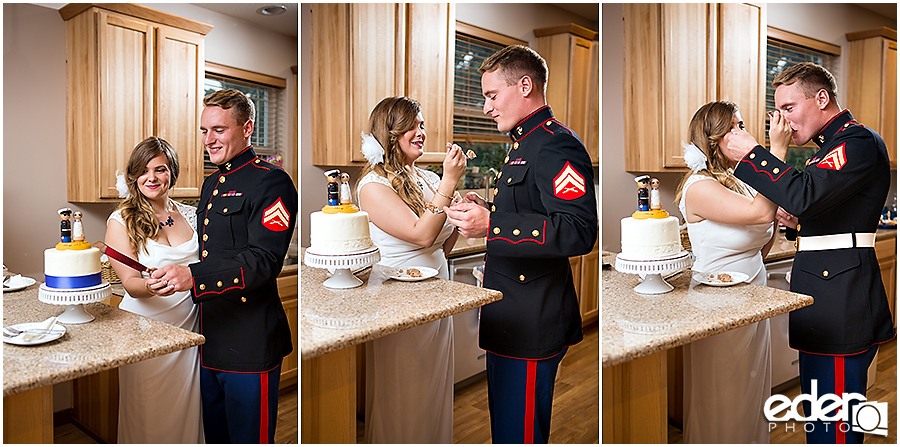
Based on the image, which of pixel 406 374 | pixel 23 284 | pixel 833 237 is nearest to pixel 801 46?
pixel 833 237

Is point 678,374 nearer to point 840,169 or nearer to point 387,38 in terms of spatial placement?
point 840,169

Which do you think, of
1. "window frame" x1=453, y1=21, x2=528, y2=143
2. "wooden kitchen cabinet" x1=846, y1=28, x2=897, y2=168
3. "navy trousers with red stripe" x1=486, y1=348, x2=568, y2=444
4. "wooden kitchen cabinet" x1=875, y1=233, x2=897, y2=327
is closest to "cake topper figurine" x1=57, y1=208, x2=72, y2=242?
"window frame" x1=453, y1=21, x2=528, y2=143

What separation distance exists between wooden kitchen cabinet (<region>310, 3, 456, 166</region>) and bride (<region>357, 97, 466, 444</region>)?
0.03 m

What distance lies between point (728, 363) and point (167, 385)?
1.70 m

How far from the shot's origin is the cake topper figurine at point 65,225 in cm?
164

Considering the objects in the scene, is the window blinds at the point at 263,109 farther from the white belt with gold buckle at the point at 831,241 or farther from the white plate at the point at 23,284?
the white belt with gold buckle at the point at 831,241

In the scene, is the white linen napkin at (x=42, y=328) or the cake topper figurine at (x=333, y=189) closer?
the white linen napkin at (x=42, y=328)

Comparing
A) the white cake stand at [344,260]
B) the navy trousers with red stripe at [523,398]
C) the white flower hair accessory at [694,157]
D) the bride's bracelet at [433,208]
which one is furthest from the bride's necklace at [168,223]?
the white flower hair accessory at [694,157]

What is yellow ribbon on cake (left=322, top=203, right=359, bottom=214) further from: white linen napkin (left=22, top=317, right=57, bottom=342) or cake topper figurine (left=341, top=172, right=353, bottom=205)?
white linen napkin (left=22, top=317, right=57, bottom=342)

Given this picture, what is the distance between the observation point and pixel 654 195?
1.56 metres

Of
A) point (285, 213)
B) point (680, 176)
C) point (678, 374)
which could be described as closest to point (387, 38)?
point (285, 213)

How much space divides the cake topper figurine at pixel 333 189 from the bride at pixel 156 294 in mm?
514

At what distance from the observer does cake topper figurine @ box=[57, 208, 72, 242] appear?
64.7 inches

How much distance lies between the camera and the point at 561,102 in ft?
5.21
